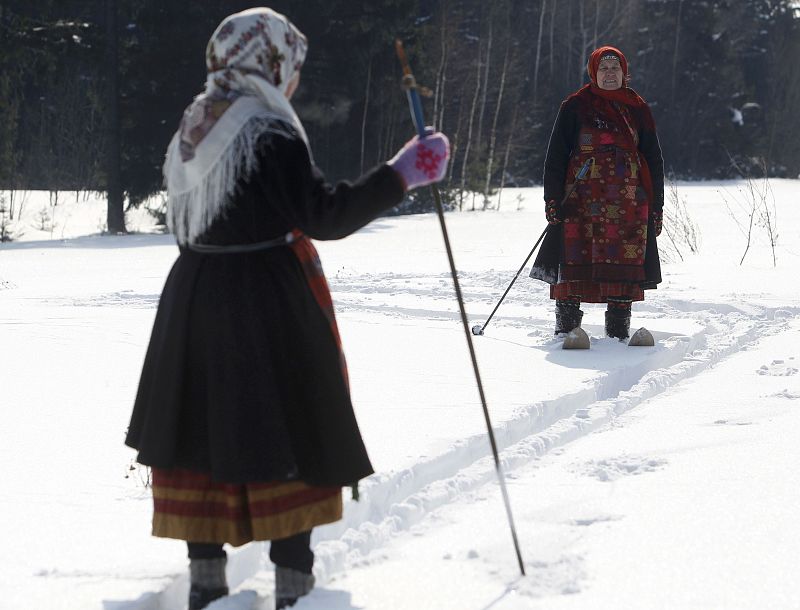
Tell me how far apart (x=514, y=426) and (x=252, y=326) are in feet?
7.08

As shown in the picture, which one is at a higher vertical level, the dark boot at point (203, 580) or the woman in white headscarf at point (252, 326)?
the woman in white headscarf at point (252, 326)

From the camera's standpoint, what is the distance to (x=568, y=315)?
6551 mm

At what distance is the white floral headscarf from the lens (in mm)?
2438

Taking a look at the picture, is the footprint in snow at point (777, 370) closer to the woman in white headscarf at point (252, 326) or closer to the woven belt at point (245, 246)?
the woman in white headscarf at point (252, 326)

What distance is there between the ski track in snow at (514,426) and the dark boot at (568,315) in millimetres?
122

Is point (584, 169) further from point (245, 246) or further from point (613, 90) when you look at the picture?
point (245, 246)

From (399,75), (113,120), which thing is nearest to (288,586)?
(113,120)

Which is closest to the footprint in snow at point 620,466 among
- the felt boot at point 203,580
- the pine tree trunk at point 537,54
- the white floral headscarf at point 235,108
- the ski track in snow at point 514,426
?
the ski track in snow at point 514,426

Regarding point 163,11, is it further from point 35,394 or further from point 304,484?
point 304,484

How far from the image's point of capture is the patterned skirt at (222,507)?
8.25 ft

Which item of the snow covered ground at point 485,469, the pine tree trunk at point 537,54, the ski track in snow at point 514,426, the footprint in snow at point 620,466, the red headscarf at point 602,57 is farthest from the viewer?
the pine tree trunk at point 537,54

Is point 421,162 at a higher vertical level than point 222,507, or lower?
higher

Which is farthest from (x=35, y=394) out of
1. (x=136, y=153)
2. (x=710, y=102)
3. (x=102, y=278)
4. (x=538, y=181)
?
(x=710, y=102)

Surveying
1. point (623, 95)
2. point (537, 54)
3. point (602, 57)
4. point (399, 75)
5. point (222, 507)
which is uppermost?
point (537, 54)
